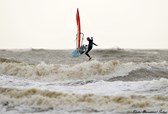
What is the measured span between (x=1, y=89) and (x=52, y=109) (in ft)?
8.65

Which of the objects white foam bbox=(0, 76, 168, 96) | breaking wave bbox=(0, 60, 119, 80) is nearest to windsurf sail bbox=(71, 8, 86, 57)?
breaking wave bbox=(0, 60, 119, 80)

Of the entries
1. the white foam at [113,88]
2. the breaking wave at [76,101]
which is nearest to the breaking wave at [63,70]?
the white foam at [113,88]

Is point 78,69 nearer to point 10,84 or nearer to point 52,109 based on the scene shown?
point 10,84

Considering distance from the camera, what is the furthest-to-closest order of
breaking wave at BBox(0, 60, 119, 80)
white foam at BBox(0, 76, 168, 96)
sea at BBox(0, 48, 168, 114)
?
breaking wave at BBox(0, 60, 119, 80), white foam at BBox(0, 76, 168, 96), sea at BBox(0, 48, 168, 114)

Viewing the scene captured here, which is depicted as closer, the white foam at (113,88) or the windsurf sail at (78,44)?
the white foam at (113,88)

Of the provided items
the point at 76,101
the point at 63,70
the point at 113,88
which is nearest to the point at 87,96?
the point at 76,101

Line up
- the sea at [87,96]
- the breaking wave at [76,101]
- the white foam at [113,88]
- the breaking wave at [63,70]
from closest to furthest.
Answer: the sea at [87,96] < the breaking wave at [76,101] < the white foam at [113,88] < the breaking wave at [63,70]

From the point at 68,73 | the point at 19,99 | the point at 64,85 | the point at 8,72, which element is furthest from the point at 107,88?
the point at 8,72

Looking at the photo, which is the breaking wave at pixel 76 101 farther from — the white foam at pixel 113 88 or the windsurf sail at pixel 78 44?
the windsurf sail at pixel 78 44

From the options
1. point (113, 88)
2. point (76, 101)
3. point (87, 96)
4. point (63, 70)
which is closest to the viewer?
point (76, 101)

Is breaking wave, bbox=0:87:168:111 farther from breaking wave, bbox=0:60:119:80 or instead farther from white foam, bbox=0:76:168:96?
breaking wave, bbox=0:60:119:80

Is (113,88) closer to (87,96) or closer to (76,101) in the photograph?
(87,96)

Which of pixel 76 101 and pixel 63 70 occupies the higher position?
pixel 63 70

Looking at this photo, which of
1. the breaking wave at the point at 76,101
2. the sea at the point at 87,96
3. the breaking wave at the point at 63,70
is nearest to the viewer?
the sea at the point at 87,96
